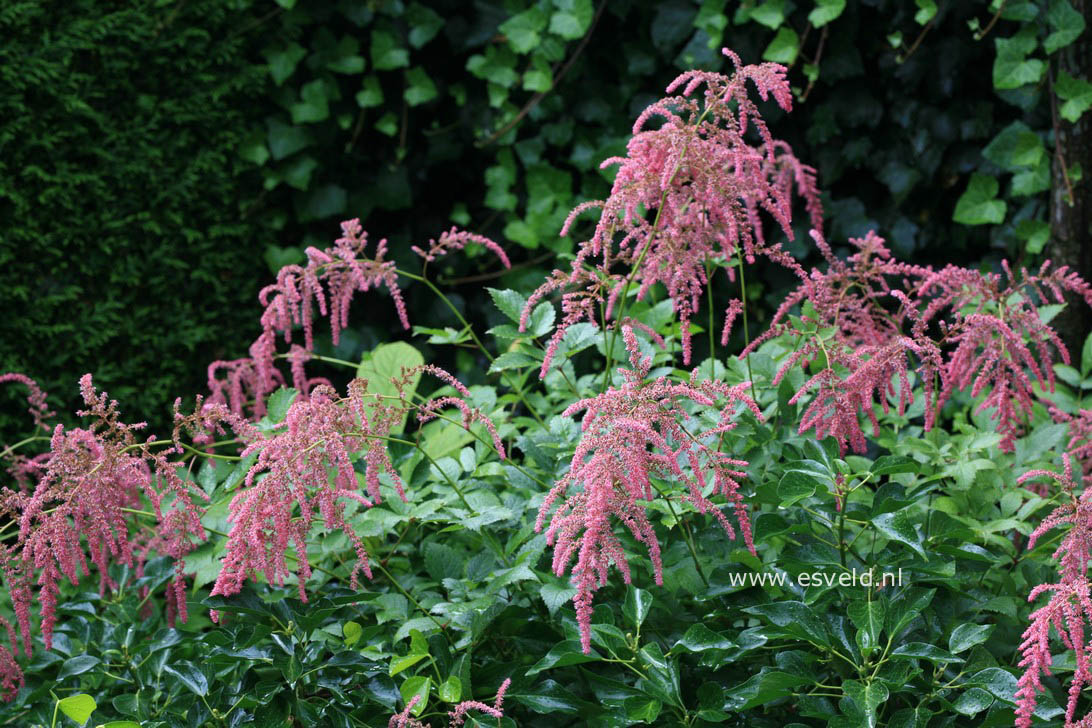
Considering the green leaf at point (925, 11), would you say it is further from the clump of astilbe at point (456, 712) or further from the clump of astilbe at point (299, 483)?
the clump of astilbe at point (456, 712)

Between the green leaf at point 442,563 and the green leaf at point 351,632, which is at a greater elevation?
the green leaf at point 442,563

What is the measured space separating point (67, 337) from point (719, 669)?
2647 millimetres

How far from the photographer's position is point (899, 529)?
1.52 m

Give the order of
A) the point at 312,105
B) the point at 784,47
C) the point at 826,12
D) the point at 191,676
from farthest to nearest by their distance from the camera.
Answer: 1. the point at 312,105
2. the point at 784,47
3. the point at 826,12
4. the point at 191,676

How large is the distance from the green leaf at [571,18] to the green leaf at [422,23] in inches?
18.0

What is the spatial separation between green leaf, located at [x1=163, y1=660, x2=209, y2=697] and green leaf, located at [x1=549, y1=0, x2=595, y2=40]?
2527 millimetres

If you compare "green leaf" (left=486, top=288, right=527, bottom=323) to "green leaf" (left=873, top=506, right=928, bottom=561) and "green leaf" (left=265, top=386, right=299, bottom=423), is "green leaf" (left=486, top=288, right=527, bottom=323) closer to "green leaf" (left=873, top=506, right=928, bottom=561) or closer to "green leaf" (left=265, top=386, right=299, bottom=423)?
"green leaf" (left=265, top=386, right=299, bottom=423)

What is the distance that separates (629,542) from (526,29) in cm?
247

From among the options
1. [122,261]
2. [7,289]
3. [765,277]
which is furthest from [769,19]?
[7,289]

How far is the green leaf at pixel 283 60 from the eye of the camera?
152 inches

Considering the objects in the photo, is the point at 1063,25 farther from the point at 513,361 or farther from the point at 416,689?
the point at 416,689

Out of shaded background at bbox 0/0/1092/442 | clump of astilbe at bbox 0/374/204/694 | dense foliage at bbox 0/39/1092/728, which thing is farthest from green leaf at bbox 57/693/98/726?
shaded background at bbox 0/0/1092/442

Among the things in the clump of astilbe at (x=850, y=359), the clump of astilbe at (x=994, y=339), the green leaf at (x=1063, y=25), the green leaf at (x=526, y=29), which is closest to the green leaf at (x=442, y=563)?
the clump of astilbe at (x=850, y=359)

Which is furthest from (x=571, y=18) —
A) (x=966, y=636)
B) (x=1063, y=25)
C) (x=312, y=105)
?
(x=966, y=636)
